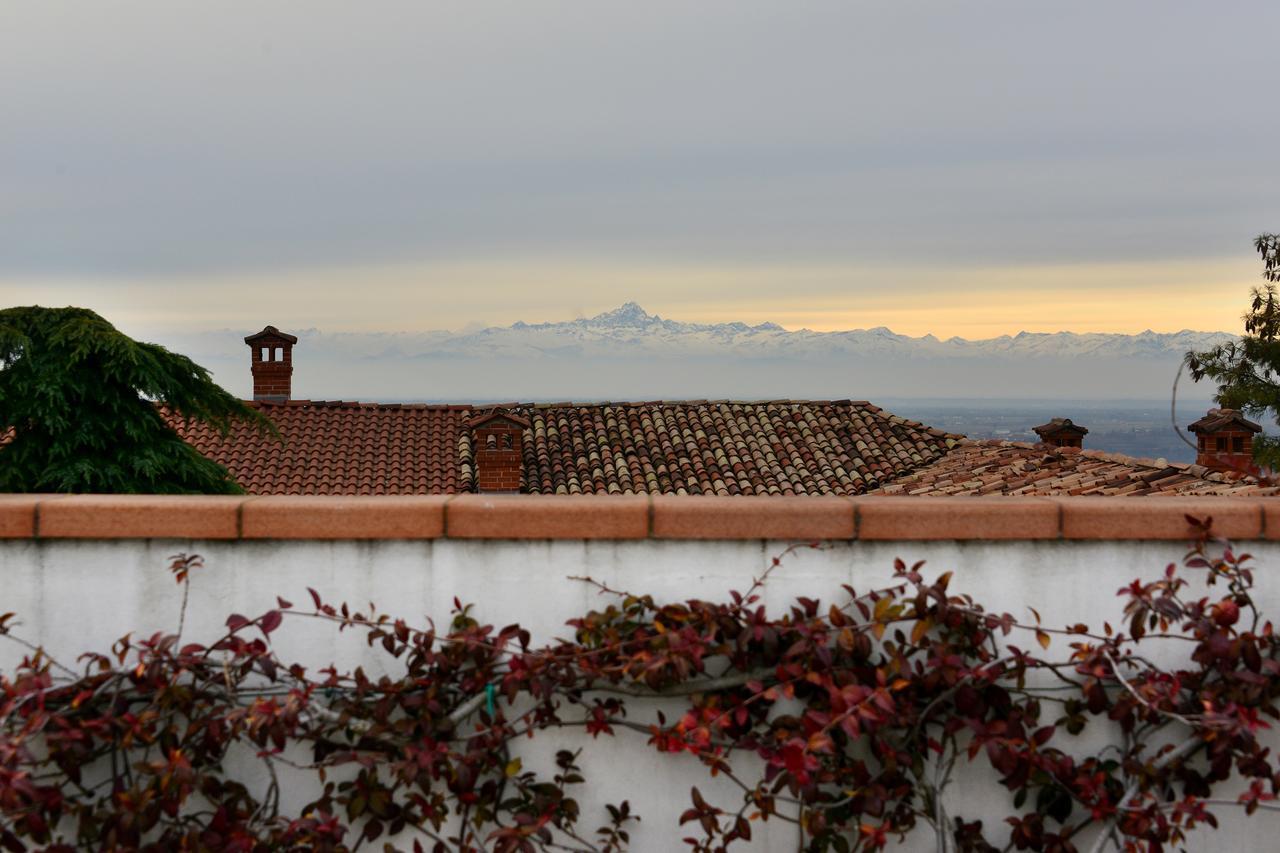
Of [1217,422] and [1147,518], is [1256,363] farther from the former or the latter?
[1147,518]

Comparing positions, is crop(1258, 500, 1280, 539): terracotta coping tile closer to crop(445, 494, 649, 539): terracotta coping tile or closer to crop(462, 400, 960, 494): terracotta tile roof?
crop(445, 494, 649, 539): terracotta coping tile

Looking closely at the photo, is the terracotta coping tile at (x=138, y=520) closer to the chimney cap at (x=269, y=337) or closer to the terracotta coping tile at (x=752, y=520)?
the terracotta coping tile at (x=752, y=520)

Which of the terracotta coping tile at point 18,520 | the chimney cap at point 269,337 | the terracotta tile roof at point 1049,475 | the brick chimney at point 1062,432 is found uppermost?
the chimney cap at point 269,337

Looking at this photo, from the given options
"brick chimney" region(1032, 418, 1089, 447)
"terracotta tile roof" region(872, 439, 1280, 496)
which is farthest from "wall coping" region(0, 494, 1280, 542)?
"brick chimney" region(1032, 418, 1089, 447)

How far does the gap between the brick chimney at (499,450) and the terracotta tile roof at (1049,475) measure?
663cm

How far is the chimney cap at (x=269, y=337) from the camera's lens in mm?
24797

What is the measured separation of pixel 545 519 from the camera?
3.34m

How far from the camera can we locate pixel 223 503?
3.39m

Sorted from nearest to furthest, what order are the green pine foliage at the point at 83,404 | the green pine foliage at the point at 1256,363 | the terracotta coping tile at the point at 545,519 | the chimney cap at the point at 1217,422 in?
the terracotta coping tile at the point at 545,519
the green pine foliage at the point at 83,404
the chimney cap at the point at 1217,422
the green pine foliage at the point at 1256,363

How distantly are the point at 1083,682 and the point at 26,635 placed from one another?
3284 millimetres

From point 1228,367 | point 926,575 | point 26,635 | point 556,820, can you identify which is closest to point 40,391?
point 26,635

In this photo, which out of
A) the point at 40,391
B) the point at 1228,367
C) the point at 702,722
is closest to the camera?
the point at 702,722

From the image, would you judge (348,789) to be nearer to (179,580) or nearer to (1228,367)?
(179,580)

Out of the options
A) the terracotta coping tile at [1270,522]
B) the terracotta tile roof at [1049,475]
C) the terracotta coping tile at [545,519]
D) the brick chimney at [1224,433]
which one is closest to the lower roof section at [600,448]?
the terracotta tile roof at [1049,475]
